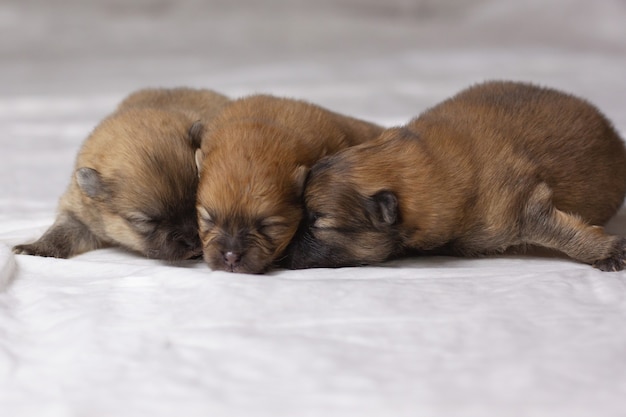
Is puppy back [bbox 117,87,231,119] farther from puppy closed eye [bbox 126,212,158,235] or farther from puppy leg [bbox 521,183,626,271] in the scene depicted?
puppy leg [bbox 521,183,626,271]

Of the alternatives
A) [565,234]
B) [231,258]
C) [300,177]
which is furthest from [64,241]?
[565,234]

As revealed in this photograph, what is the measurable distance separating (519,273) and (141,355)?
6.41 ft

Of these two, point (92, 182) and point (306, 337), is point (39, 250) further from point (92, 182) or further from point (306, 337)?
point (306, 337)

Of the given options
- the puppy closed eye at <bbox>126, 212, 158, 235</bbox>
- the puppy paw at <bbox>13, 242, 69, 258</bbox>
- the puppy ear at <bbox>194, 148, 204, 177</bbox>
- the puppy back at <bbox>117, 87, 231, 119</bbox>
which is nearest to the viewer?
the puppy ear at <bbox>194, 148, 204, 177</bbox>

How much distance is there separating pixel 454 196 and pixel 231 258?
1165mm

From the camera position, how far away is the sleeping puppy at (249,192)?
4559 mm

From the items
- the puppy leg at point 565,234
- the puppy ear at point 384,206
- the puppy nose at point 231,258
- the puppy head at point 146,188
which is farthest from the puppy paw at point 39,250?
the puppy leg at point 565,234

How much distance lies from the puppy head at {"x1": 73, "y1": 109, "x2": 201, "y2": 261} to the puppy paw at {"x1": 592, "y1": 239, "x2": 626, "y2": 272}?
2072 millimetres

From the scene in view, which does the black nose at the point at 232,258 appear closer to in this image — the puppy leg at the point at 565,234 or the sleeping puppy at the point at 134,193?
the sleeping puppy at the point at 134,193

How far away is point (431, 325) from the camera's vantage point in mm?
3955

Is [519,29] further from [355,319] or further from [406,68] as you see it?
[355,319]

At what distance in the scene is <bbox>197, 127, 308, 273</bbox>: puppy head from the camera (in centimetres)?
455

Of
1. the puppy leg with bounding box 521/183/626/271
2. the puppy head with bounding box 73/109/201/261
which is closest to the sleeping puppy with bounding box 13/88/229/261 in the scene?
the puppy head with bounding box 73/109/201/261

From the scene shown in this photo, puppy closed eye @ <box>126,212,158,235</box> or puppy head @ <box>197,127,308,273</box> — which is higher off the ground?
puppy head @ <box>197,127,308,273</box>
